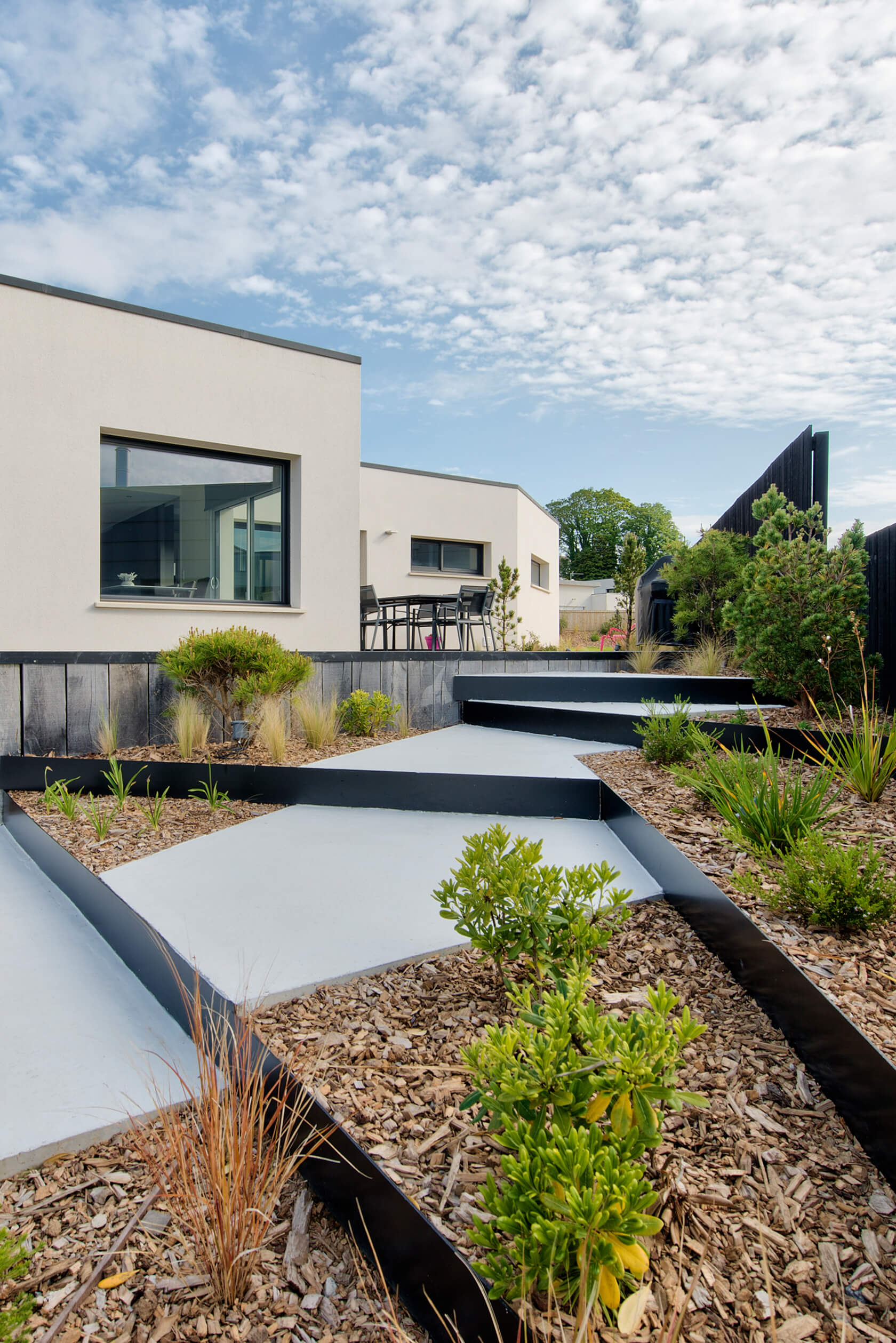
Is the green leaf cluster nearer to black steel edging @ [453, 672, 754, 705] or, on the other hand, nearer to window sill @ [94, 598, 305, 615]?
black steel edging @ [453, 672, 754, 705]

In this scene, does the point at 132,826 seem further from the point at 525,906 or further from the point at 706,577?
the point at 706,577

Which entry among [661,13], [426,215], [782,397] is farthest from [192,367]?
[782,397]

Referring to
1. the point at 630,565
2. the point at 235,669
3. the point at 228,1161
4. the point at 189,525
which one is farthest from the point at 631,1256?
the point at 630,565

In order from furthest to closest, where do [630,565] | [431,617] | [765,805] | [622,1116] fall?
[630,565], [431,617], [765,805], [622,1116]

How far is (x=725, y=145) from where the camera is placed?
5422mm

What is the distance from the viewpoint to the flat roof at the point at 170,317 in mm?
5629

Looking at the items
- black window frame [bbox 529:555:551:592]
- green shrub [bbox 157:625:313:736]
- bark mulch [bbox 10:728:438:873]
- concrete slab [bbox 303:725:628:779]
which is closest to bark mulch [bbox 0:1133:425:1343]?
bark mulch [bbox 10:728:438:873]

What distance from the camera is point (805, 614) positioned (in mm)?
4172

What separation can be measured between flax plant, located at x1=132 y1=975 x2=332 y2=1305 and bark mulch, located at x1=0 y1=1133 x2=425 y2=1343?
0.03 m

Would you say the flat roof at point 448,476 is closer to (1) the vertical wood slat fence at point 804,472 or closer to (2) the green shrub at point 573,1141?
(1) the vertical wood slat fence at point 804,472

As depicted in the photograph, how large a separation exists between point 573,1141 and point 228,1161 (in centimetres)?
62

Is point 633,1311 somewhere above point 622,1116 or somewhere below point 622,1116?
below

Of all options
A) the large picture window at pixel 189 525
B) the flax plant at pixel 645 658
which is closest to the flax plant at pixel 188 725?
the large picture window at pixel 189 525

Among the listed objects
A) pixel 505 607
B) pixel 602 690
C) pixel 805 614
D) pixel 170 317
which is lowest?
pixel 602 690
